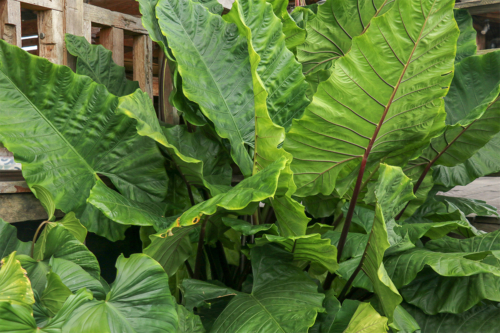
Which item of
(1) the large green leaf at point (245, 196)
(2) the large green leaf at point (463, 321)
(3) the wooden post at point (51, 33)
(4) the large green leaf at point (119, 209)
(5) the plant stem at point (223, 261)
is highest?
(3) the wooden post at point (51, 33)

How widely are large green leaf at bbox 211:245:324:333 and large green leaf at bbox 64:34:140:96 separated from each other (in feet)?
2.59

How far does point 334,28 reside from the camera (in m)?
1.47

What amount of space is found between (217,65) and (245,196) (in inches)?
22.2

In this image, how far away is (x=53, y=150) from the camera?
1.11 m

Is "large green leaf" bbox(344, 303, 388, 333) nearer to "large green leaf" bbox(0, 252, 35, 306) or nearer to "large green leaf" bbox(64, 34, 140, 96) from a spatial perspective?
"large green leaf" bbox(0, 252, 35, 306)

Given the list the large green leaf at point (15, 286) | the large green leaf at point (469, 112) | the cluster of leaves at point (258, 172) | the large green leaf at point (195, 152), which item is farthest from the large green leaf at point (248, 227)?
the large green leaf at point (469, 112)

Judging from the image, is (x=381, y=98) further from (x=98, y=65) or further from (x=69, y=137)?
(x=98, y=65)

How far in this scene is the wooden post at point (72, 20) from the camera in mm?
1347

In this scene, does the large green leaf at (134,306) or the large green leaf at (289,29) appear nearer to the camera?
the large green leaf at (134,306)

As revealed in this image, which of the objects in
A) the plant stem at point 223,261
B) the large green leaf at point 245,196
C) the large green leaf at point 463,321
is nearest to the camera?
the large green leaf at point 245,196

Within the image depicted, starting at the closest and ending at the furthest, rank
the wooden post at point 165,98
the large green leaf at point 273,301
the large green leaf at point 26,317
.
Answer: the large green leaf at point 26,317, the large green leaf at point 273,301, the wooden post at point 165,98

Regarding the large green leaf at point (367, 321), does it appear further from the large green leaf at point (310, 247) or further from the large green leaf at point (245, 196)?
the large green leaf at point (245, 196)

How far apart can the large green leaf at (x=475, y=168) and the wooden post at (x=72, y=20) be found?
4.50ft

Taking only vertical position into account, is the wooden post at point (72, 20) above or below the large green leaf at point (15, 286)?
above
